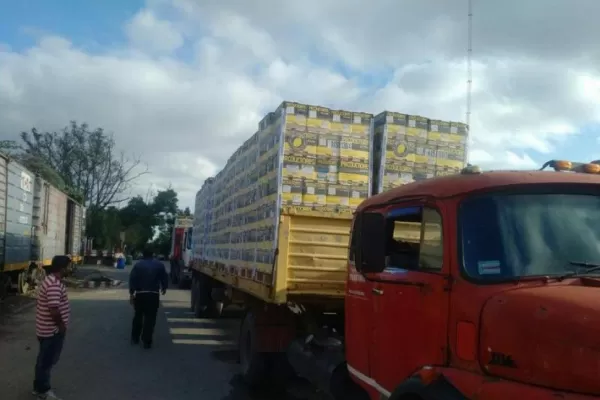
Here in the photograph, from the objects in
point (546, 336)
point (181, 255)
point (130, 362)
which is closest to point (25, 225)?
point (130, 362)

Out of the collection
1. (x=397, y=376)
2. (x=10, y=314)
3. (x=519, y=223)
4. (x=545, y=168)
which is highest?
(x=545, y=168)

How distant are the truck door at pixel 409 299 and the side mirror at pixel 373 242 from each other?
195 millimetres

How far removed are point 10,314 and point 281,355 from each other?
9.80 metres

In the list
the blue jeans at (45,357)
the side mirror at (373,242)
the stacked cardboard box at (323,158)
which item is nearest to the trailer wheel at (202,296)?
the blue jeans at (45,357)

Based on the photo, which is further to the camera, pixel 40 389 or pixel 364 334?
pixel 40 389

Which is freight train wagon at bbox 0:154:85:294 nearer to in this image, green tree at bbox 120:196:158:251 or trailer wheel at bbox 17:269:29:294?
trailer wheel at bbox 17:269:29:294

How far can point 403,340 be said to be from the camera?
3.85m

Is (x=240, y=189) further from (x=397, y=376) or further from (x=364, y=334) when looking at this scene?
(x=397, y=376)

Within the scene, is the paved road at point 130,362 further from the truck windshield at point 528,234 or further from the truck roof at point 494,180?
the truck windshield at point 528,234

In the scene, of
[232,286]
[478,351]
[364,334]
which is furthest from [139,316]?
[478,351]

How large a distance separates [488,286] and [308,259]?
136 inches

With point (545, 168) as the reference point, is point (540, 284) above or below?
below

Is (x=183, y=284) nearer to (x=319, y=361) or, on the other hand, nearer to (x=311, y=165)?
(x=311, y=165)

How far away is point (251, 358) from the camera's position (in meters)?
7.55
